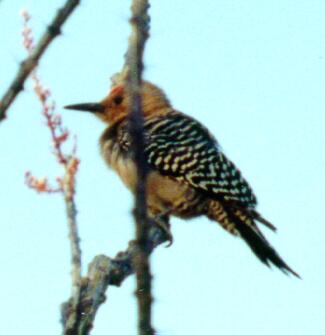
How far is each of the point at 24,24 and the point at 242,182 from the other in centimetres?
477

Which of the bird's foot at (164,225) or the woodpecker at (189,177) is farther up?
the woodpecker at (189,177)

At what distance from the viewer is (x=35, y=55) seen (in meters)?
1.50

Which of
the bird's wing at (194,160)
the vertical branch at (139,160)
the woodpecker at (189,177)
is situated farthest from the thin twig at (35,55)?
the bird's wing at (194,160)

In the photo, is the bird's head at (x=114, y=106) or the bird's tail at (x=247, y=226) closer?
the bird's tail at (x=247, y=226)

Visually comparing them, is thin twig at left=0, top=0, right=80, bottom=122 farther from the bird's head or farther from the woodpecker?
the bird's head

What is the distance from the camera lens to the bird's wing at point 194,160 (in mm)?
7176

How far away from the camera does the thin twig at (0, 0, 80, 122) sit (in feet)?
4.94

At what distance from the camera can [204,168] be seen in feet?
24.0

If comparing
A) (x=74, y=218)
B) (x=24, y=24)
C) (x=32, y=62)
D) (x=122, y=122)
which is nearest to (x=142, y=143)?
(x=32, y=62)

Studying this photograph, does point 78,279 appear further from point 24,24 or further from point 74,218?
point 24,24

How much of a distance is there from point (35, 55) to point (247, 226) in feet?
18.4

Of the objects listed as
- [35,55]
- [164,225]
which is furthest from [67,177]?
[164,225]

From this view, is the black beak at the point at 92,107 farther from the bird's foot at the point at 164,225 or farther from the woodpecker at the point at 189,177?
the bird's foot at the point at 164,225

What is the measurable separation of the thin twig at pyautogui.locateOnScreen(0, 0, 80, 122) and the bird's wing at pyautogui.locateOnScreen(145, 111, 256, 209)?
17.8 feet
